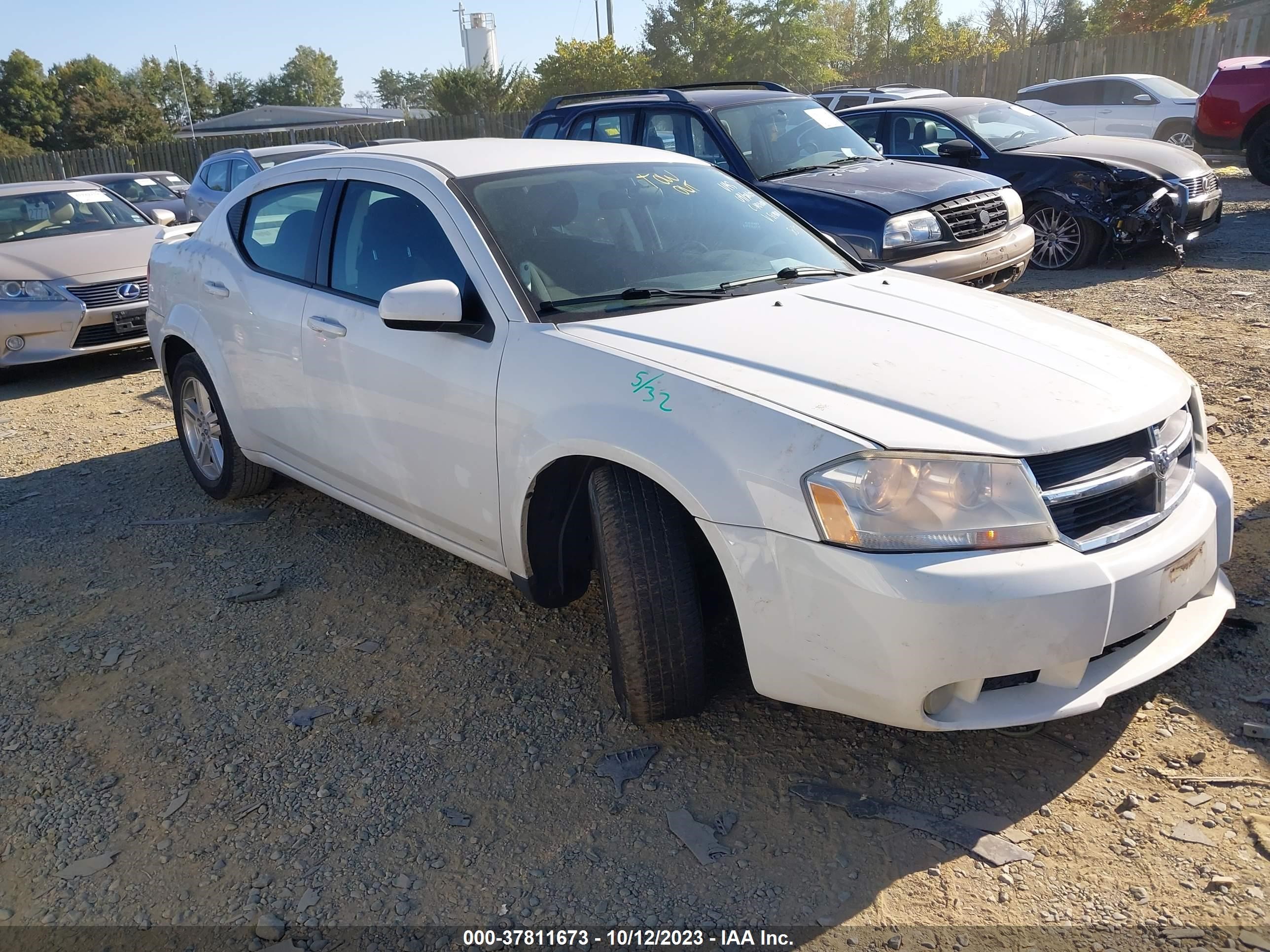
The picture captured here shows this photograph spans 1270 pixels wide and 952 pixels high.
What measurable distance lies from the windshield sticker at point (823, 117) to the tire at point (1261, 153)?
7.72m

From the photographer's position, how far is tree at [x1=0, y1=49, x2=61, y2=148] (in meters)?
53.2

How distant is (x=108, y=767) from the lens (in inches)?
124

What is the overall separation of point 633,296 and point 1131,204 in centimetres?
753

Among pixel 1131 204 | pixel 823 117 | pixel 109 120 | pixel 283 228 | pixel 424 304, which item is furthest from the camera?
pixel 109 120

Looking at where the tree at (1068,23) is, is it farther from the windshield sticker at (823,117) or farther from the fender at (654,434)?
the fender at (654,434)

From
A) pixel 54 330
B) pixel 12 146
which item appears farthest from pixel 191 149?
pixel 54 330

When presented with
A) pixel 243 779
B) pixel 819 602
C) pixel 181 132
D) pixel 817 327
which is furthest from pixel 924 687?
pixel 181 132

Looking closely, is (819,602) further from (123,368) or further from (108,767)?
(123,368)

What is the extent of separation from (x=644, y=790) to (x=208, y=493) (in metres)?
3.41

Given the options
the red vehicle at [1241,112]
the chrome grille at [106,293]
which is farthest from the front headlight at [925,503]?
the red vehicle at [1241,112]

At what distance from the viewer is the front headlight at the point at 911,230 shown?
283 inches

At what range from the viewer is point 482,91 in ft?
129

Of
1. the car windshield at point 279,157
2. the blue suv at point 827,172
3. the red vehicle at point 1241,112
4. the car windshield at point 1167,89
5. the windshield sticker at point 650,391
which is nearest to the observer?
the windshield sticker at point 650,391

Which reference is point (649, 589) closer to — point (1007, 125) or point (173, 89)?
point (1007, 125)
